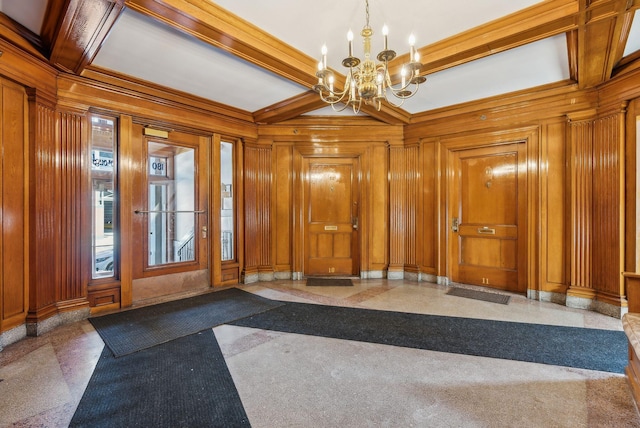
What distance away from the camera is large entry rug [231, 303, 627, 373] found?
248 centimetres

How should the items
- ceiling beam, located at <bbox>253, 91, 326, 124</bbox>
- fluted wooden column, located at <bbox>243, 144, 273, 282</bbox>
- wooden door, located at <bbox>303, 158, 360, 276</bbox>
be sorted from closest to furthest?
ceiling beam, located at <bbox>253, 91, 326, 124</bbox> → fluted wooden column, located at <bbox>243, 144, 273, 282</bbox> → wooden door, located at <bbox>303, 158, 360, 276</bbox>

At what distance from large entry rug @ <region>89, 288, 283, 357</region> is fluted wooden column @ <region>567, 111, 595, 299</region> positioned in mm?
3740

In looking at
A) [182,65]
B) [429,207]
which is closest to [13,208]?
[182,65]

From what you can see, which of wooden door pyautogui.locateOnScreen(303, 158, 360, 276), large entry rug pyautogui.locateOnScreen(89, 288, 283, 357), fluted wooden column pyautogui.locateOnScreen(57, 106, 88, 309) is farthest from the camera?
wooden door pyautogui.locateOnScreen(303, 158, 360, 276)

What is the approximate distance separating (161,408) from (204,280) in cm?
282

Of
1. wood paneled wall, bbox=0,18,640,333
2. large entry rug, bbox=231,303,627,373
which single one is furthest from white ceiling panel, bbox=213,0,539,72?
large entry rug, bbox=231,303,627,373

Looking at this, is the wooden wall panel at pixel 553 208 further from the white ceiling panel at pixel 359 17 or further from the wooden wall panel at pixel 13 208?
the wooden wall panel at pixel 13 208

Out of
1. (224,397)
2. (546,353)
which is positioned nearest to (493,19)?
(546,353)

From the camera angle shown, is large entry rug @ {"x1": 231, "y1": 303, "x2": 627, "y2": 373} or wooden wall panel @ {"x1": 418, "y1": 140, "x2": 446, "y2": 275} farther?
wooden wall panel @ {"x1": 418, "y1": 140, "x2": 446, "y2": 275}

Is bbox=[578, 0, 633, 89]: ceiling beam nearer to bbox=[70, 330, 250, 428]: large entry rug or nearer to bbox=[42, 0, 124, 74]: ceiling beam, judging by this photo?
bbox=[42, 0, 124, 74]: ceiling beam

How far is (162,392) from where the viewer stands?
2002 mm

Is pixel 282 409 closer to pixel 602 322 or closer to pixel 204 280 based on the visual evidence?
pixel 204 280

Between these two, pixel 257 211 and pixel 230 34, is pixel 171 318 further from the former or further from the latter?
pixel 230 34

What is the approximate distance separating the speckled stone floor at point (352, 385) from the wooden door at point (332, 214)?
2411 millimetres
